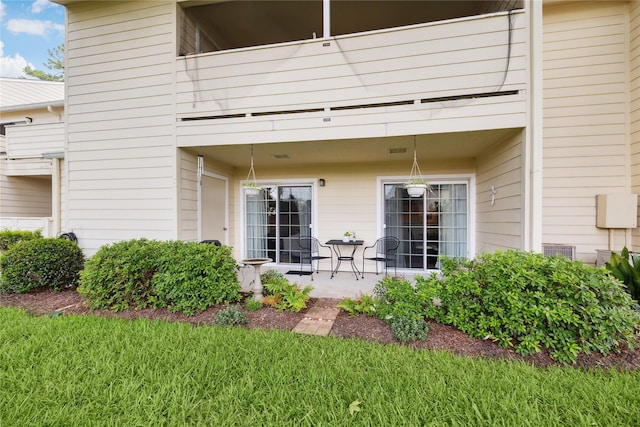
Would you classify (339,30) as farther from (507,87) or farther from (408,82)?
(507,87)

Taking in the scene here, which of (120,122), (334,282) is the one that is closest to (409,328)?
(334,282)

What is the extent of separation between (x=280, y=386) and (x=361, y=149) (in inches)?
153

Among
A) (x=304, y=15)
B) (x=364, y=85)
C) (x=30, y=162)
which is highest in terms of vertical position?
(x=304, y=15)

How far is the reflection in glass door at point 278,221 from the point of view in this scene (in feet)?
21.1

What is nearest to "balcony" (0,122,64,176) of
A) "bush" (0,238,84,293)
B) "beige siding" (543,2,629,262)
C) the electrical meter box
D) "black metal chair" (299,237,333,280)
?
"bush" (0,238,84,293)

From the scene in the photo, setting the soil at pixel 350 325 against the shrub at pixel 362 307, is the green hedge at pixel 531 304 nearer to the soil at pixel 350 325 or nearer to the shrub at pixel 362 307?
the soil at pixel 350 325

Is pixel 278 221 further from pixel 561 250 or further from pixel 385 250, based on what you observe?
pixel 561 250

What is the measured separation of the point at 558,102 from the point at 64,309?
8086mm

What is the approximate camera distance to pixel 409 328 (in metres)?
2.82

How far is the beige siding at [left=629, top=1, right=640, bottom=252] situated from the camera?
416 centimetres

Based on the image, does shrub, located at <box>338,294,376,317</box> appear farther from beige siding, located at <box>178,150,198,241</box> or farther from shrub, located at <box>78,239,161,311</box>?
beige siding, located at <box>178,150,198,241</box>

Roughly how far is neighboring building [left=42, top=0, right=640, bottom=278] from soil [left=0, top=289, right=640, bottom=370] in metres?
1.23

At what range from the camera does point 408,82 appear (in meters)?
3.88

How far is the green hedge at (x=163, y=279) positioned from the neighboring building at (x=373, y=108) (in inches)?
36.2
